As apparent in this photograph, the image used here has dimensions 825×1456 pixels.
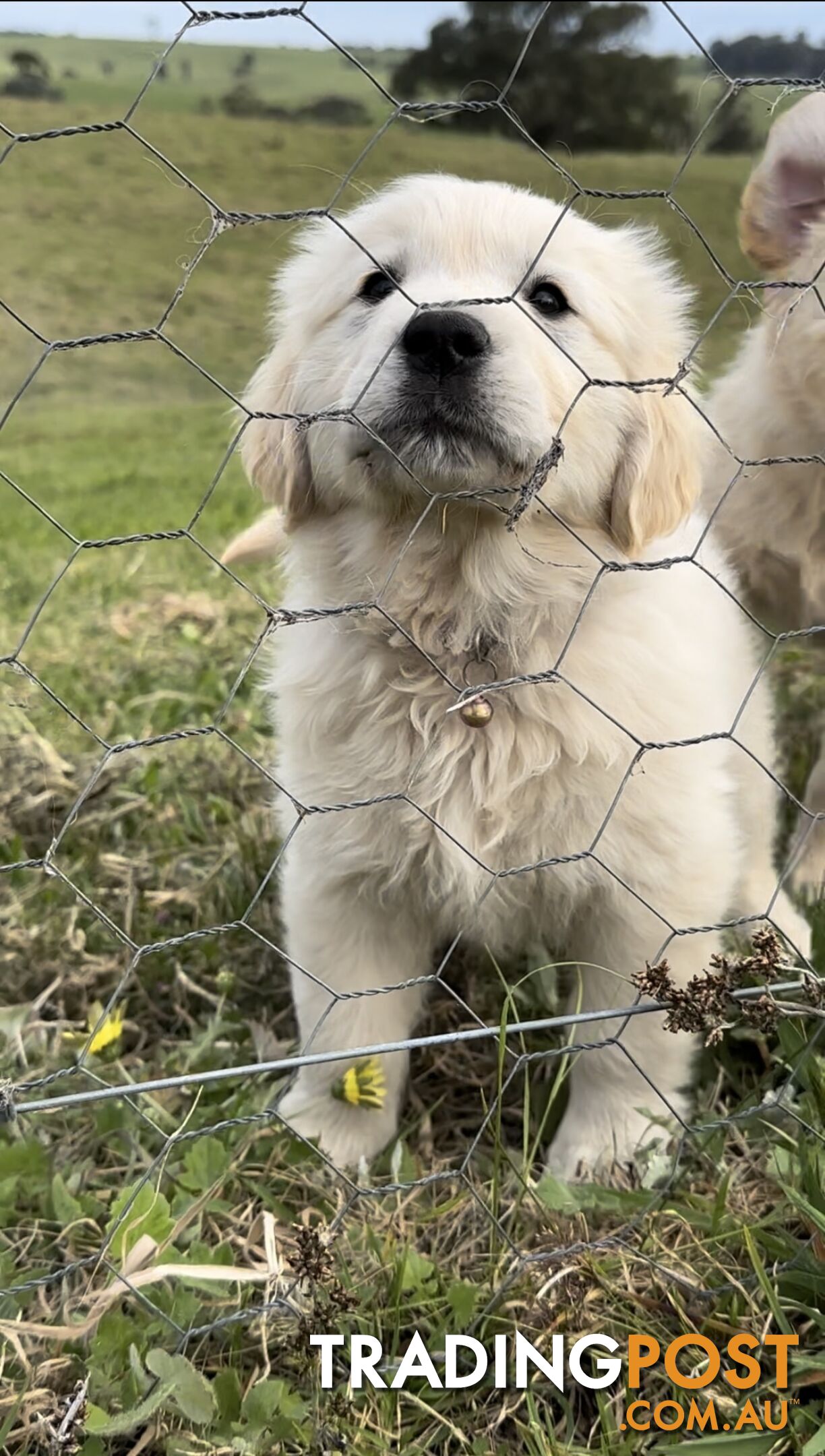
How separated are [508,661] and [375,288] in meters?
0.59

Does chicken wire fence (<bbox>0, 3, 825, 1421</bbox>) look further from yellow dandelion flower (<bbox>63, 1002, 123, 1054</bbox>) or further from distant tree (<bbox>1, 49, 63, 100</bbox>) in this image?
distant tree (<bbox>1, 49, 63, 100</bbox>)

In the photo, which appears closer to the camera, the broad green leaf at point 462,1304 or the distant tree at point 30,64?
the broad green leaf at point 462,1304

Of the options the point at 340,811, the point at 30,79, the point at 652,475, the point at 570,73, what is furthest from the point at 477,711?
the point at 570,73

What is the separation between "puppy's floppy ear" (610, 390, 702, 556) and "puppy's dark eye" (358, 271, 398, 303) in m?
0.40

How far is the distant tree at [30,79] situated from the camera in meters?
2.42

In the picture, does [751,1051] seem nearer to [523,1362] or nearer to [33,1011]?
[523,1362]

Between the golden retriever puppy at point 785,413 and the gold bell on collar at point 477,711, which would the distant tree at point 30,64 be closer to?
the golden retriever puppy at point 785,413

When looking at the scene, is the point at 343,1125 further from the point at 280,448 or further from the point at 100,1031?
the point at 280,448

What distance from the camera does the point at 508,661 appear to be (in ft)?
5.89

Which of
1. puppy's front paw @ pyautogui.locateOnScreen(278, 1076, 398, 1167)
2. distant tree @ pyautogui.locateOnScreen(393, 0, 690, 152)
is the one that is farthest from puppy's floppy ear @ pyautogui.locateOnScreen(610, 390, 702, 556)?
puppy's front paw @ pyautogui.locateOnScreen(278, 1076, 398, 1167)

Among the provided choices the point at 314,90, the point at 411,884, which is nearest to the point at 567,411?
the point at 411,884

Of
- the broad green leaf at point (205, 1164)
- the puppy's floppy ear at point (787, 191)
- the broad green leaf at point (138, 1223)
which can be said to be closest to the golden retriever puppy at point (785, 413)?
the puppy's floppy ear at point (787, 191)

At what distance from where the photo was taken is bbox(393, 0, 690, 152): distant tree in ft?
9.50

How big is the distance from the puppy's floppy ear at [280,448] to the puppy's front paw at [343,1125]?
3.12 ft
